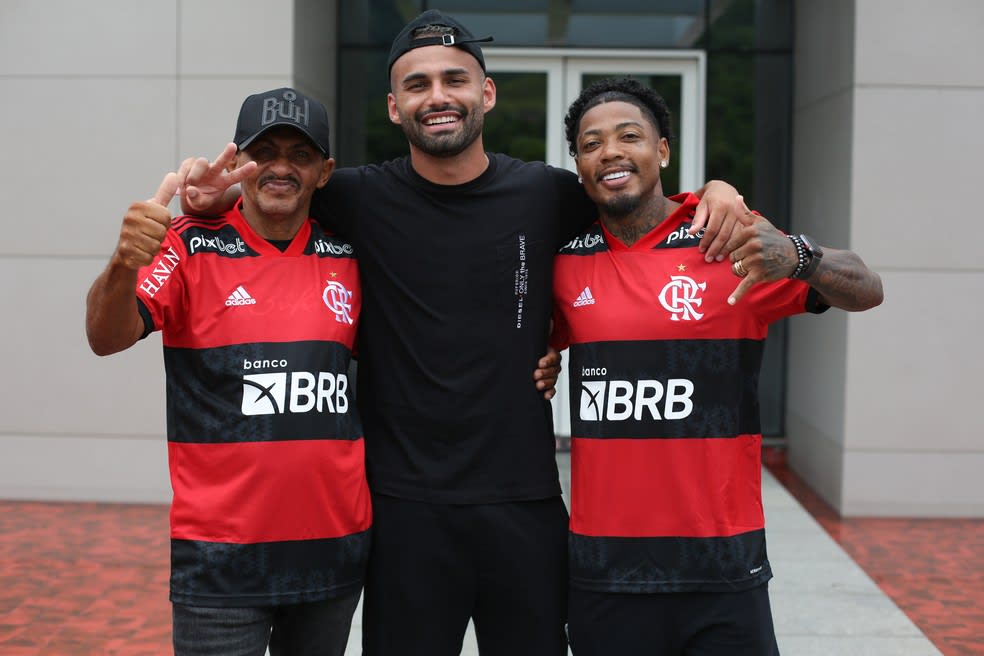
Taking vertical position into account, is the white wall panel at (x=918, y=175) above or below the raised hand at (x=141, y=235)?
above

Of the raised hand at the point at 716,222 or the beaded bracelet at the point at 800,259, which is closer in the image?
the beaded bracelet at the point at 800,259

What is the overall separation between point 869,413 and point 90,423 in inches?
208

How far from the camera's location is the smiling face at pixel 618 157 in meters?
3.09

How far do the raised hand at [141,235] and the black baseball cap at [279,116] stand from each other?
451 millimetres

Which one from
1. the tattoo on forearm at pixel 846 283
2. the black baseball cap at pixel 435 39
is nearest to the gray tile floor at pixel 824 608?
the tattoo on forearm at pixel 846 283

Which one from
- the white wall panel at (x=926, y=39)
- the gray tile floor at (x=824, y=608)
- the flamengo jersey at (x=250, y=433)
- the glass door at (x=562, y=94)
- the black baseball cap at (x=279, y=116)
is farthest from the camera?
the glass door at (x=562, y=94)

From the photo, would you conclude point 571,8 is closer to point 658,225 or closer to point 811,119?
point 811,119

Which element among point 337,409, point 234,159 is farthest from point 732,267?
point 234,159

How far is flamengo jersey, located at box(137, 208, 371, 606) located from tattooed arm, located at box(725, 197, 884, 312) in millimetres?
1136

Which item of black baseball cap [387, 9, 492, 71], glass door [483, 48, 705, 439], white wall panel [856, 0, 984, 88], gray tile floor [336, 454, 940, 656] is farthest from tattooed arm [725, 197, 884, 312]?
glass door [483, 48, 705, 439]

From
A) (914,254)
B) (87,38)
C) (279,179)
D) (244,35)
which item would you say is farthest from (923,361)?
(87,38)

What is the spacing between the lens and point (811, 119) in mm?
8297

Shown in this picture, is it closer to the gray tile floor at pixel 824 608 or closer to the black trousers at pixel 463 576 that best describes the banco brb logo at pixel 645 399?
the black trousers at pixel 463 576

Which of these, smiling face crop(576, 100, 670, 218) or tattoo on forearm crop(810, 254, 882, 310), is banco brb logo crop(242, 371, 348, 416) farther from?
tattoo on forearm crop(810, 254, 882, 310)
